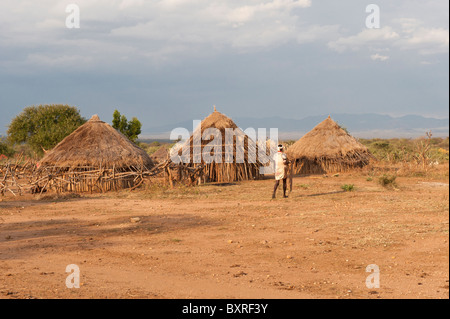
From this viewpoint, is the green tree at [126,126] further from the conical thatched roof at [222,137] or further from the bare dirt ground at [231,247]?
the bare dirt ground at [231,247]

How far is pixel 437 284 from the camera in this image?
512cm

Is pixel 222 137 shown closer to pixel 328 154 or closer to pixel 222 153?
pixel 222 153

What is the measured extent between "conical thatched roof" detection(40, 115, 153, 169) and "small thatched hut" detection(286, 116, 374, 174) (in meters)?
7.95

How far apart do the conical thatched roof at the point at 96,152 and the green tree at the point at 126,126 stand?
13.1 metres

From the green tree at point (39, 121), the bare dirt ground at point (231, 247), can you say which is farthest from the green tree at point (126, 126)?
the bare dirt ground at point (231, 247)

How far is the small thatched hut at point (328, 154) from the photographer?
2181 cm

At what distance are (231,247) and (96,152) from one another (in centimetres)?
1038

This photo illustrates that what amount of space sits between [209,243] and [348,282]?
8.76 ft

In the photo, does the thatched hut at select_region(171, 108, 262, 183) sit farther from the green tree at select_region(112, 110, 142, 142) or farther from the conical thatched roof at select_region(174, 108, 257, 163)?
the green tree at select_region(112, 110, 142, 142)

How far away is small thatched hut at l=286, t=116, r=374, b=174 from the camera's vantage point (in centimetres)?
2181

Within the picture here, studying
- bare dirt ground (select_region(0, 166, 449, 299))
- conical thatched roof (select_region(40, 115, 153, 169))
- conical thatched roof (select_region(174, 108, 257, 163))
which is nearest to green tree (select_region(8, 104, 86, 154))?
conical thatched roof (select_region(40, 115, 153, 169))

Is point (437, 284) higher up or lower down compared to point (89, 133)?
lower down

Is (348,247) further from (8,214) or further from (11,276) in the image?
(8,214)
